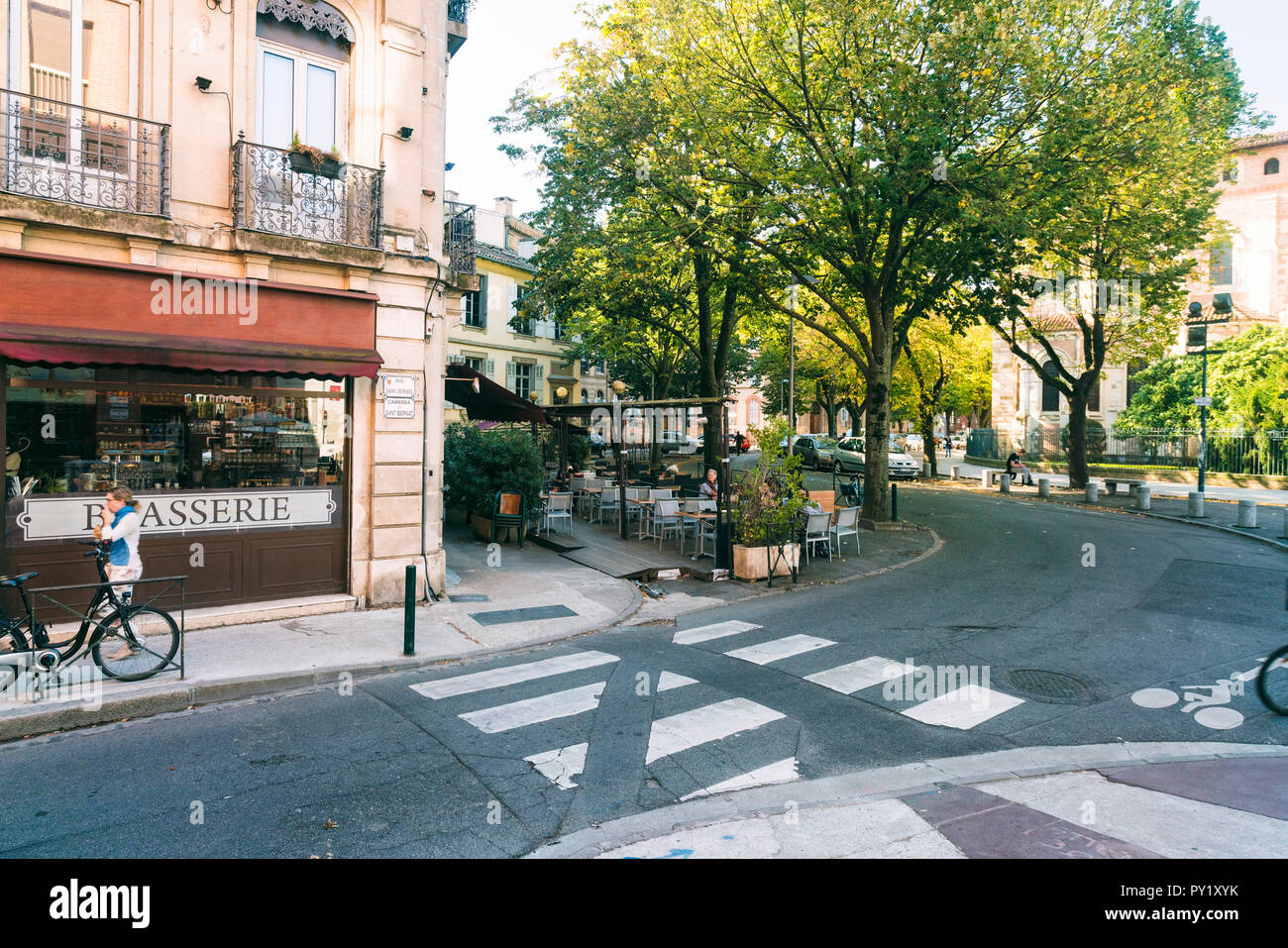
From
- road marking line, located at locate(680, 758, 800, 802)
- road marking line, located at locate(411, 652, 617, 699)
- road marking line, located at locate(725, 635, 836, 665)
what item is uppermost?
road marking line, located at locate(680, 758, 800, 802)

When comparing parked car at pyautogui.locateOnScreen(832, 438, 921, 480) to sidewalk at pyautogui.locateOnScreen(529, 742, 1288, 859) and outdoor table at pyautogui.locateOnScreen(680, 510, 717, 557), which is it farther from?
sidewalk at pyautogui.locateOnScreen(529, 742, 1288, 859)

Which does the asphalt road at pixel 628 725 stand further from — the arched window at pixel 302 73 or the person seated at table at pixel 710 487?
the arched window at pixel 302 73

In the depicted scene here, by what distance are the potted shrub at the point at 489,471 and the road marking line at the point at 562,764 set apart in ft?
34.9

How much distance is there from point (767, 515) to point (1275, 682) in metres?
7.61

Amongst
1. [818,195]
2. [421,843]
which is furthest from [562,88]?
[421,843]

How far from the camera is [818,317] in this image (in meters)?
35.7

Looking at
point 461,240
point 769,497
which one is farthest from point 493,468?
point 769,497

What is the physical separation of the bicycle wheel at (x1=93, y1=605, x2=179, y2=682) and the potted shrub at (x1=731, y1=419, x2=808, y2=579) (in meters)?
8.70

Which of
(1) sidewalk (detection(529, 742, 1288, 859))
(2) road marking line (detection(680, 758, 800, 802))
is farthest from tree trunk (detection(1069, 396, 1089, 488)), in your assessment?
(2) road marking line (detection(680, 758, 800, 802))

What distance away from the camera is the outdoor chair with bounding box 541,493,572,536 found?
16.8 meters

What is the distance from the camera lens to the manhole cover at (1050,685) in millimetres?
7309

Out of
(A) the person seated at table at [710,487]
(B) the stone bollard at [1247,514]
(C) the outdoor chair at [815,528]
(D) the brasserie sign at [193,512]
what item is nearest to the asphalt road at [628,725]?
(C) the outdoor chair at [815,528]

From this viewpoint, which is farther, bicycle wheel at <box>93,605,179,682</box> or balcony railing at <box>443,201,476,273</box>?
balcony railing at <box>443,201,476,273</box>
